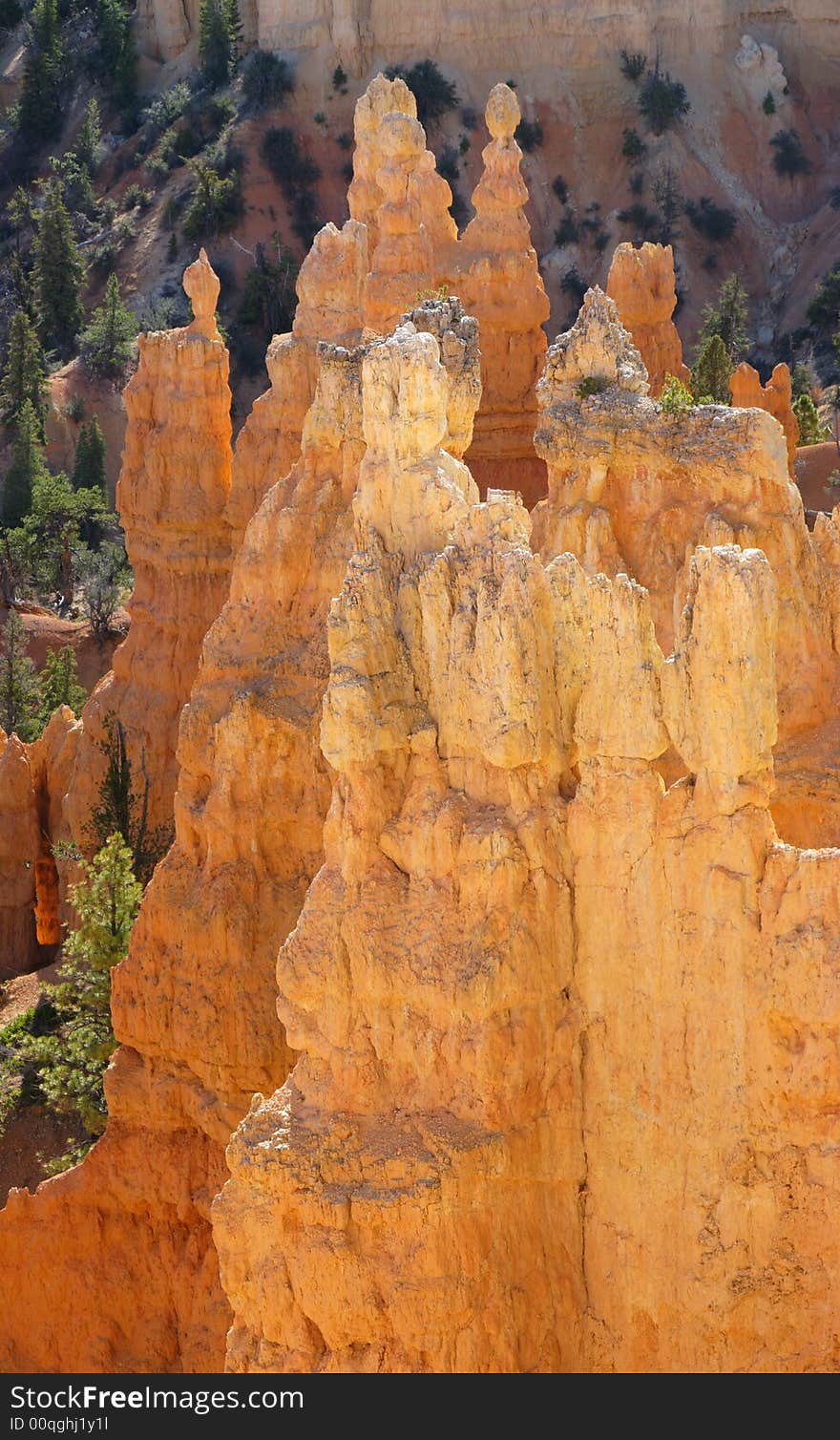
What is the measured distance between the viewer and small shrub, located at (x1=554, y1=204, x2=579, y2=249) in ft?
262

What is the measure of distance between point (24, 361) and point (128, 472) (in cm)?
3743

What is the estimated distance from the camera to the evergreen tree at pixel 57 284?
78250 millimetres

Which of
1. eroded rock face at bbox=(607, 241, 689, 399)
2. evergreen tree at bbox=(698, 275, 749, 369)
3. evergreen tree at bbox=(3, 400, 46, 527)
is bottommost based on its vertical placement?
eroded rock face at bbox=(607, 241, 689, 399)

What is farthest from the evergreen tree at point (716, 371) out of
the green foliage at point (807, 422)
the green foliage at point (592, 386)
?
the green foliage at point (592, 386)

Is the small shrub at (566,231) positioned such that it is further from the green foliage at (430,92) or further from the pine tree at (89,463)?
the pine tree at (89,463)

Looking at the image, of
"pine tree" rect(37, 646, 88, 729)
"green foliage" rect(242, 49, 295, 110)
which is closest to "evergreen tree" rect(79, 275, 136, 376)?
"green foliage" rect(242, 49, 295, 110)

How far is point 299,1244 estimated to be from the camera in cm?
1569

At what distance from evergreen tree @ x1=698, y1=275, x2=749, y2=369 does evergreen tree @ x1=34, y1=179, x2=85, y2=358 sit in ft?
74.0

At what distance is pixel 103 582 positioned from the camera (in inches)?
2219

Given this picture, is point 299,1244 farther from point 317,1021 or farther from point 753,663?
point 753,663

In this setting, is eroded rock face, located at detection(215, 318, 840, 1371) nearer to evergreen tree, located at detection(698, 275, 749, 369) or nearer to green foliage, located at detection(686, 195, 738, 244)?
evergreen tree, located at detection(698, 275, 749, 369)

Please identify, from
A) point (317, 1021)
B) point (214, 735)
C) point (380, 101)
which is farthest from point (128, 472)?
point (317, 1021)

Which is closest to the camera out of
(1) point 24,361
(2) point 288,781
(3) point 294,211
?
(2) point 288,781

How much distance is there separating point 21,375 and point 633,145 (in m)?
24.6
